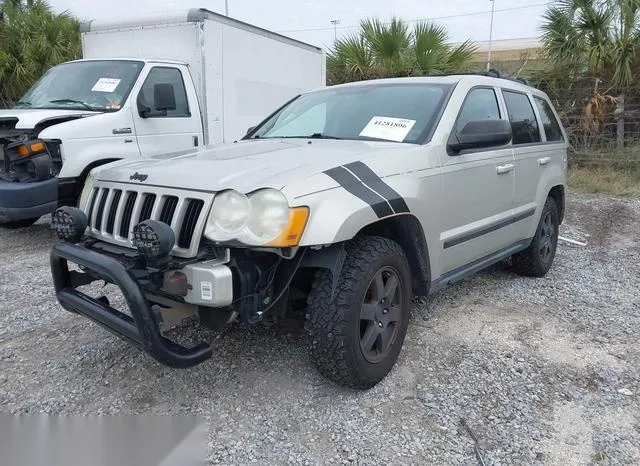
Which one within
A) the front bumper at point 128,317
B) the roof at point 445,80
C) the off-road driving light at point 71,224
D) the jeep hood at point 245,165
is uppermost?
the roof at point 445,80

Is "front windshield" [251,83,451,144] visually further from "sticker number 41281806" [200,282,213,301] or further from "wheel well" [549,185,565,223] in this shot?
"wheel well" [549,185,565,223]

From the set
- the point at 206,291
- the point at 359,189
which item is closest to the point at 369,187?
the point at 359,189

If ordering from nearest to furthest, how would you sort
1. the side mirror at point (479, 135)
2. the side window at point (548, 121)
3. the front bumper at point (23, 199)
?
the side mirror at point (479, 135) < the side window at point (548, 121) < the front bumper at point (23, 199)

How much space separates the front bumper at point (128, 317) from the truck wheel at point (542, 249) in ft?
10.9

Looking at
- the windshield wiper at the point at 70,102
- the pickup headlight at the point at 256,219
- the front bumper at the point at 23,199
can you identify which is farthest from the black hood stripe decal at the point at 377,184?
the windshield wiper at the point at 70,102

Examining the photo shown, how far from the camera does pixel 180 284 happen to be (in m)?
2.64

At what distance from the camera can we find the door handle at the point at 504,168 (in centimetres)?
423

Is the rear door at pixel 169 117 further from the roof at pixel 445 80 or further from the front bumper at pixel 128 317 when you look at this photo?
the front bumper at pixel 128 317

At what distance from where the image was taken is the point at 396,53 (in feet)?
39.5

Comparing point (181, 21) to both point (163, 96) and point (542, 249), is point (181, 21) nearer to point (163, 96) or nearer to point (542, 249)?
point (163, 96)

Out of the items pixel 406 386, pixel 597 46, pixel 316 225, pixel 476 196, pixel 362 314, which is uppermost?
pixel 597 46

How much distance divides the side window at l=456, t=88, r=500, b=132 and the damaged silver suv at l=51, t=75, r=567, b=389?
2 centimetres

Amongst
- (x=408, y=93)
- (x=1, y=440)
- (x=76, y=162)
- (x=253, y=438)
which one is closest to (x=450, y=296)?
(x=408, y=93)

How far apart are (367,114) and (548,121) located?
2281mm
